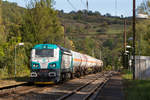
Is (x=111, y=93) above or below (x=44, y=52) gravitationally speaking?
below

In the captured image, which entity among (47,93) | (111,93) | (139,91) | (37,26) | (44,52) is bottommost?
(111,93)

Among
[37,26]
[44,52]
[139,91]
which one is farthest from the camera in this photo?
[37,26]

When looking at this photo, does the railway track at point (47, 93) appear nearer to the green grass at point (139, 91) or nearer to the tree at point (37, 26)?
the green grass at point (139, 91)

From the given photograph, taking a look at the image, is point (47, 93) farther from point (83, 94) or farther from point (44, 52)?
point (44, 52)

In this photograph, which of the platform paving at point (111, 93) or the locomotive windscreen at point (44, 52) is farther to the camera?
the locomotive windscreen at point (44, 52)

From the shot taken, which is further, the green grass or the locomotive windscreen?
the locomotive windscreen

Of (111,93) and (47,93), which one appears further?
(111,93)

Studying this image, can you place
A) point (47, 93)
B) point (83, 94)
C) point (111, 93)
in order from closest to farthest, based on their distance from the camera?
point (47, 93)
point (83, 94)
point (111, 93)

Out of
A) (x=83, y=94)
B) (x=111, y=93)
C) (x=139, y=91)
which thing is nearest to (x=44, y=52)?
(x=83, y=94)

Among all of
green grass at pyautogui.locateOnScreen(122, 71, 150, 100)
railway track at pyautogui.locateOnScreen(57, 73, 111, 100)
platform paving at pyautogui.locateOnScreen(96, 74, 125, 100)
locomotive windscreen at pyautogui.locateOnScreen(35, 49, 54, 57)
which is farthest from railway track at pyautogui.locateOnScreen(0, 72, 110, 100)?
locomotive windscreen at pyautogui.locateOnScreen(35, 49, 54, 57)

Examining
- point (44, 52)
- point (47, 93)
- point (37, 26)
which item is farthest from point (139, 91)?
point (37, 26)

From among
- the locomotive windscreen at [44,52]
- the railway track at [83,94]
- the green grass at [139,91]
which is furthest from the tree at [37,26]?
the green grass at [139,91]

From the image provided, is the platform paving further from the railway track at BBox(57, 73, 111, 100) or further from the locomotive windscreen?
the locomotive windscreen

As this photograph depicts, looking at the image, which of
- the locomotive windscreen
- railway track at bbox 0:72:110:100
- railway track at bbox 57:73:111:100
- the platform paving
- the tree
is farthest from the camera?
the tree
